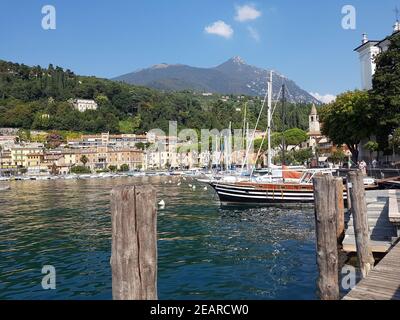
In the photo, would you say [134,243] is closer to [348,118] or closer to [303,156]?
[348,118]

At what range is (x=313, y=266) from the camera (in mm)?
14406

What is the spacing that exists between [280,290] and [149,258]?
8055mm

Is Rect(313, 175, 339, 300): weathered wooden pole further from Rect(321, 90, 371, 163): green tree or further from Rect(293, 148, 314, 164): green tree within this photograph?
Rect(293, 148, 314, 164): green tree

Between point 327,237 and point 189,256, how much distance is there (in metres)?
8.90

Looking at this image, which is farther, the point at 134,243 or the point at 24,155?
the point at 24,155

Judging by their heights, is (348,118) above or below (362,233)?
above

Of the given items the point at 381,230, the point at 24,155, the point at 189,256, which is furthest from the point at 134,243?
the point at 24,155

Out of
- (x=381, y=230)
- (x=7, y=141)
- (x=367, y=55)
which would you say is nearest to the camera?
(x=381, y=230)


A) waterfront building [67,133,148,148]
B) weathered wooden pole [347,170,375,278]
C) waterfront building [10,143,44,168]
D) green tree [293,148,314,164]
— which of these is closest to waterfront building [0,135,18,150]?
waterfront building [10,143,44,168]

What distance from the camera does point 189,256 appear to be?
16.8 m
